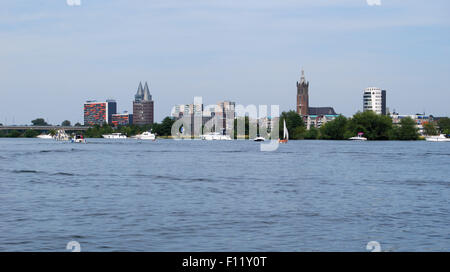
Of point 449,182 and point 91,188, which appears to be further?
point 449,182

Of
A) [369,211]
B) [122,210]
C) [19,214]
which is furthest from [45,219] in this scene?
[369,211]

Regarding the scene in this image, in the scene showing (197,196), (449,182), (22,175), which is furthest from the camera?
(22,175)

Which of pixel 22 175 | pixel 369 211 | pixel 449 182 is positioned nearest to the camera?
pixel 369 211

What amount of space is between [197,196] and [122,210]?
6.48 meters

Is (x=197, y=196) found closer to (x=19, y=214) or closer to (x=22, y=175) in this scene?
(x=19, y=214)

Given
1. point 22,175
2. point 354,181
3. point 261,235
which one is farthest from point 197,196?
point 22,175

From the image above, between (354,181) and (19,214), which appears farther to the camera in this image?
(354,181)

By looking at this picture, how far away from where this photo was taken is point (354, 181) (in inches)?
1609

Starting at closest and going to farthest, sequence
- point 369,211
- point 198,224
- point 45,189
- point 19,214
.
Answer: point 198,224, point 19,214, point 369,211, point 45,189

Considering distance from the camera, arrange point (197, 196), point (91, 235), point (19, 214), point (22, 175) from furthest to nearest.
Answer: point (22, 175)
point (197, 196)
point (19, 214)
point (91, 235)

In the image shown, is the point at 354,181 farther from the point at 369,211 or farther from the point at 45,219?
the point at 45,219

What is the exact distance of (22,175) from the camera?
146 ft

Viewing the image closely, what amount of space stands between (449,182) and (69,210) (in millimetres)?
29054

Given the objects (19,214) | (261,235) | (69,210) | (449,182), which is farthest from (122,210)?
(449,182)
